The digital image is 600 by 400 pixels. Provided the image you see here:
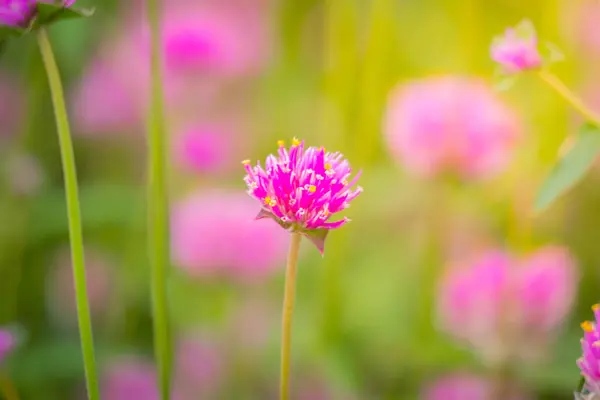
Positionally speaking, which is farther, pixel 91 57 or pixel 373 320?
pixel 91 57

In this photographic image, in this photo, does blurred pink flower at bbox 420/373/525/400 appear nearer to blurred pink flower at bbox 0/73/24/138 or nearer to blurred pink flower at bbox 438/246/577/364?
blurred pink flower at bbox 438/246/577/364

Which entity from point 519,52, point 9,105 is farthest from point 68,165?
point 9,105

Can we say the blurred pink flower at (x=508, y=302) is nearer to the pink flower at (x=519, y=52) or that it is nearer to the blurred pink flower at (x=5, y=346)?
the pink flower at (x=519, y=52)

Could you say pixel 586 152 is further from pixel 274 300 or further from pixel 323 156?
pixel 274 300

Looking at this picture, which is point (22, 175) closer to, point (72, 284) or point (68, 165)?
point (72, 284)

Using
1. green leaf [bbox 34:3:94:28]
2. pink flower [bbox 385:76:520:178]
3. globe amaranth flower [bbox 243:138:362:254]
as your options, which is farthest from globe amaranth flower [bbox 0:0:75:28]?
pink flower [bbox 385:76:520:178]

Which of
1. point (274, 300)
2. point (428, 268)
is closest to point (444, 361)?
point (428, 268)

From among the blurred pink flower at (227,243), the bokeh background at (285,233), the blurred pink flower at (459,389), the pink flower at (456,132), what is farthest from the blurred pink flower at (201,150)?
the blurred pink flower at (459,389)
